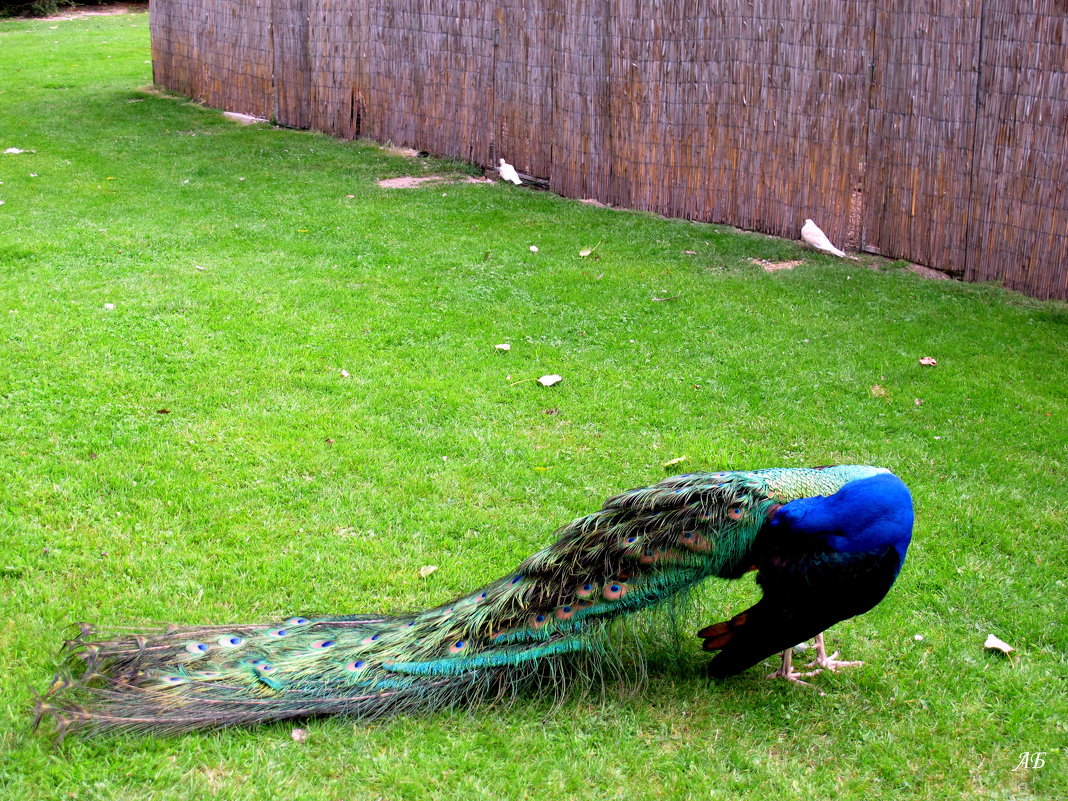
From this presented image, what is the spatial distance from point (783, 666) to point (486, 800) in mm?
1340

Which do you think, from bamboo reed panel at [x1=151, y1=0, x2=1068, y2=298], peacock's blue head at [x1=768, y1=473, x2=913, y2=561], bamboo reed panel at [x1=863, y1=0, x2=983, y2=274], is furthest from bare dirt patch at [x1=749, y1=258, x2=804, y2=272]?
peacock's blue head at [x1=768, y1=473, x2=913, y2=561]

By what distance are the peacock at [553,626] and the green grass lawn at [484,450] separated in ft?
0.37

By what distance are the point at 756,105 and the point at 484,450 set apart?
16.2 ft

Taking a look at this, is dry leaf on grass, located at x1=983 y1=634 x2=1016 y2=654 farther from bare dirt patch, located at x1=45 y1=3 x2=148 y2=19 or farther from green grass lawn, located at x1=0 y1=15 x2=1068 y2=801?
bare dirt patch, located at x1=45 y1=3 x2=148 y2=19

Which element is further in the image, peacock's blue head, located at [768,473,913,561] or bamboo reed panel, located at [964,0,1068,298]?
bamboo reed panel, located at [964,0,1068,298]

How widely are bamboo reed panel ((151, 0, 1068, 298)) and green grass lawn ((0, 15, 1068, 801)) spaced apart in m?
0.44

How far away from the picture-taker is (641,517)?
3625mm

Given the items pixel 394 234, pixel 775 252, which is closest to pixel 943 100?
pixel 775 252

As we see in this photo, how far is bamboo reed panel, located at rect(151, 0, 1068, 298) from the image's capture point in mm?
7496

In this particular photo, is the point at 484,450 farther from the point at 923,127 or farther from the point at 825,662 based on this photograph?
the point at 923,127

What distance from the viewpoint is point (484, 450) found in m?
5.43

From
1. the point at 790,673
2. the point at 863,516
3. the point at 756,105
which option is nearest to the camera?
the point at 863,516

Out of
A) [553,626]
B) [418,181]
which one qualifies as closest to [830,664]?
[553,626]

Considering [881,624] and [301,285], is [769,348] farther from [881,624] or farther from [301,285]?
[301,285]
